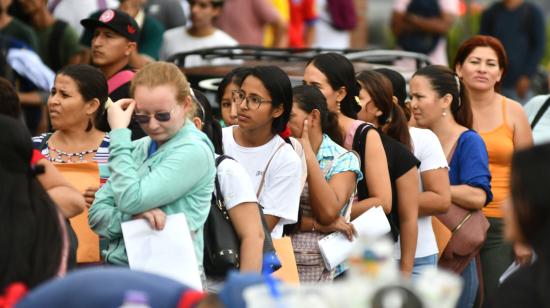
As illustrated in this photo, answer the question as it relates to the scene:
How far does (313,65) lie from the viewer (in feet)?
28.4

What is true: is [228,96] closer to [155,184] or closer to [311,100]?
[311,100]

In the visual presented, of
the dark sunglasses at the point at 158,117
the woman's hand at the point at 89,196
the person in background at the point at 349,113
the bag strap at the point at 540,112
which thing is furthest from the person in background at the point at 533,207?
the bag strap at the point at 540,112

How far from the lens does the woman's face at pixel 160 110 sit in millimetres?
6688

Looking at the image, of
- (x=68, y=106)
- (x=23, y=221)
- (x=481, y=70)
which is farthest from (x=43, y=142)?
(x=481, y=70)

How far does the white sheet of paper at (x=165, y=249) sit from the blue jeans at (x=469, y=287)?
2.80m

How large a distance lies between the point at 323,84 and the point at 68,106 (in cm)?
150

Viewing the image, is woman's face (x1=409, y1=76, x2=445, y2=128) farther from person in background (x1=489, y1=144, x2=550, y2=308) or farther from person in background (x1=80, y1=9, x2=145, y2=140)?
person in background (x1=489, y1=144, x2=550, y2=308)

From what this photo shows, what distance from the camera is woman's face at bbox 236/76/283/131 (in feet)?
24.9

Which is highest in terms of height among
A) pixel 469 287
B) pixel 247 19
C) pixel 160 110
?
pixel 160 110

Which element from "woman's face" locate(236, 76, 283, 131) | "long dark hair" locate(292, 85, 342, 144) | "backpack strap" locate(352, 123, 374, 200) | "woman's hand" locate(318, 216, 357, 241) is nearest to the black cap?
"long dark hair" locate(292, 85, 342, 144)

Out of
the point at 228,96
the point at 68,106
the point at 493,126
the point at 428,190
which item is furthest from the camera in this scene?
the point at 493,126

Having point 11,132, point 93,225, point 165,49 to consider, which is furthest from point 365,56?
point 11,132

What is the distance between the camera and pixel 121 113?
22.4ft

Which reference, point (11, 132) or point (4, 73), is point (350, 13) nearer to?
point (4, 73)
